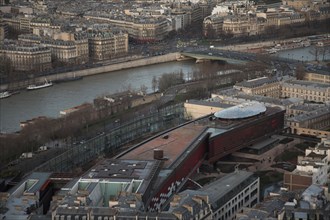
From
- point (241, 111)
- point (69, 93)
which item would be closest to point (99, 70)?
point (69, 93)

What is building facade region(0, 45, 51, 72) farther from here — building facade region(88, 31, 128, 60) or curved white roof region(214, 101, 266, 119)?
curved white roof region(214, 101, 266, 119)

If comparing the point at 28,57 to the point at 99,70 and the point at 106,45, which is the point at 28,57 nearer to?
the point at 99,70

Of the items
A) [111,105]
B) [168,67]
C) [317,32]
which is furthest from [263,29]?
[111,105]

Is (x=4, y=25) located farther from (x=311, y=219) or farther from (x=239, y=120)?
(x=311, y=219)

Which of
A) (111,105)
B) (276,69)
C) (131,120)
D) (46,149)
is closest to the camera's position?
(46,149)

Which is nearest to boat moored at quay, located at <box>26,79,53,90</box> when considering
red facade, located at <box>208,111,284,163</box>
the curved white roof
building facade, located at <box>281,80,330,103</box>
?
building facade, located at <box>281,80,330,103</box>

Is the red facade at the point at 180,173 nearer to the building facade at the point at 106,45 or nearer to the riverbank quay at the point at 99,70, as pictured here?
the riverbank quay at the point at 99,70
